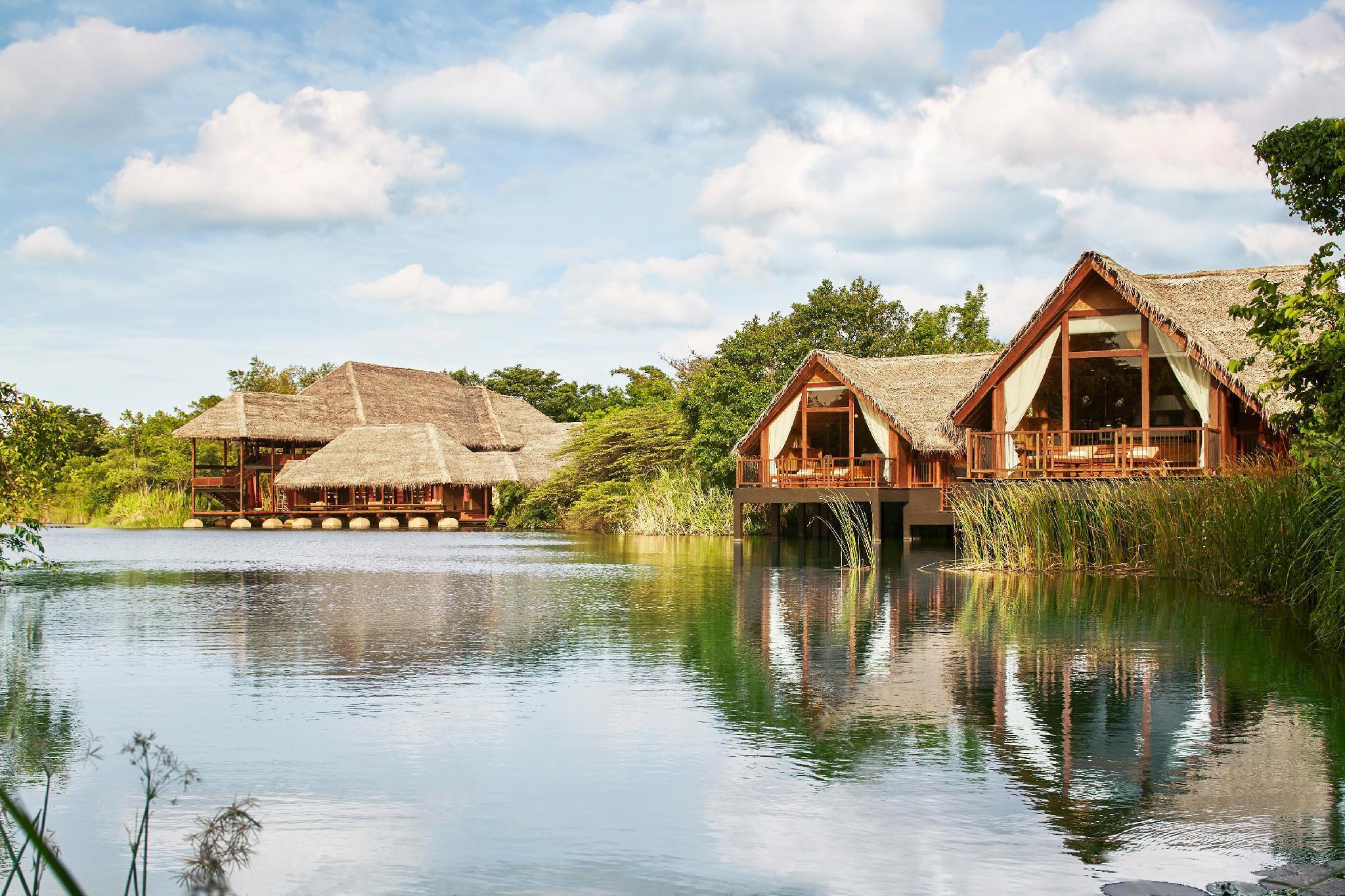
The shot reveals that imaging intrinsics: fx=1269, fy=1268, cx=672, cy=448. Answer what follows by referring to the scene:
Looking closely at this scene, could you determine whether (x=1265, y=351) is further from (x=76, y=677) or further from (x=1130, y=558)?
(x=76, y=677)

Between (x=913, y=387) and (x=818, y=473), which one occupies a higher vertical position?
(x=913, y=387)

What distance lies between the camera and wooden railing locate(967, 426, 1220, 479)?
1720 centimetres

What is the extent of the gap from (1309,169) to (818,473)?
1161 centimetres

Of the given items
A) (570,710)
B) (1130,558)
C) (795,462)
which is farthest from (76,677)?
(795,462)

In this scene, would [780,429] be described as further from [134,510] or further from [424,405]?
[134,510]

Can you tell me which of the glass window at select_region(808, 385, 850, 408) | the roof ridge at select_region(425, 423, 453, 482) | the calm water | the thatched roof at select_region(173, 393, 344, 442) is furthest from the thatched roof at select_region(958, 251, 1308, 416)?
the thatched roof at select_region(173, 393, 344, 442)

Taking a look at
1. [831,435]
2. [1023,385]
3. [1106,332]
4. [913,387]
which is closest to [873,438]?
[913,387]

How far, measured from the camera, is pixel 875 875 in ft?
13.3

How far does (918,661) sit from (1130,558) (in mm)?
7431

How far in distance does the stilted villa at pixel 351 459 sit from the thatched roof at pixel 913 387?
17440 mm

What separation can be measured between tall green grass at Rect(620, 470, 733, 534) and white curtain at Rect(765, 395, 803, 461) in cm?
526

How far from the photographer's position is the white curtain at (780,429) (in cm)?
2492

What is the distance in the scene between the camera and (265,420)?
141 feet

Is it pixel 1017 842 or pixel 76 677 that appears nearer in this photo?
pixel 1017 842
